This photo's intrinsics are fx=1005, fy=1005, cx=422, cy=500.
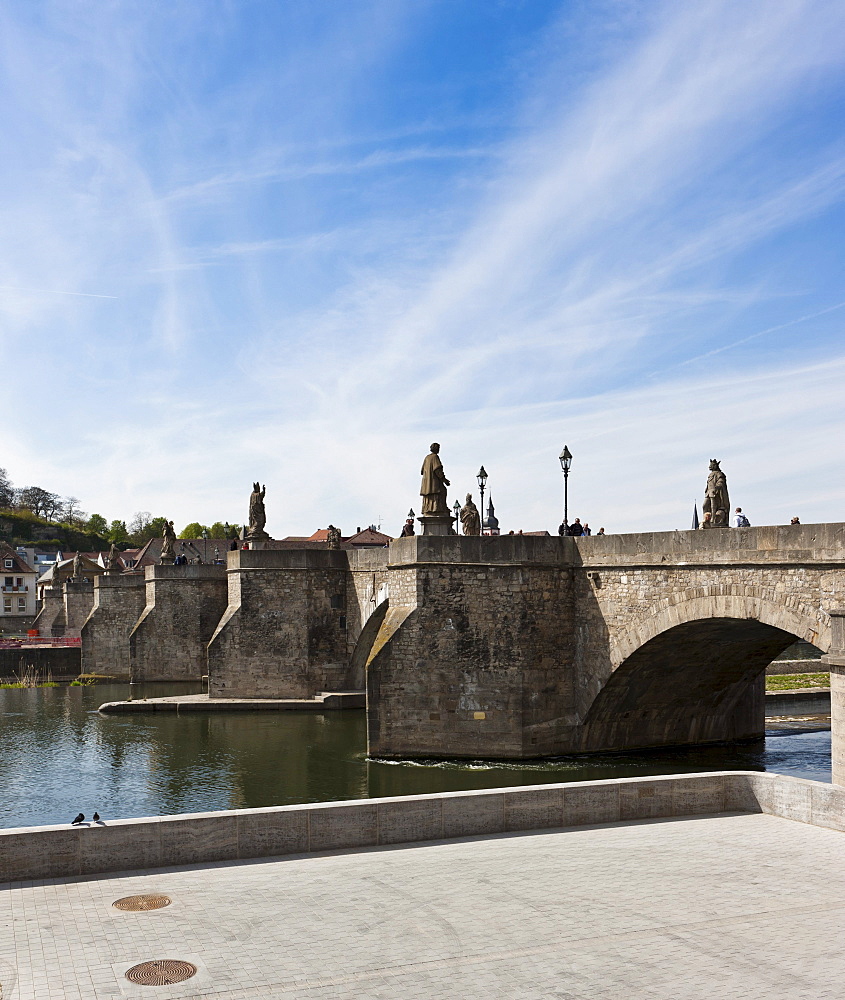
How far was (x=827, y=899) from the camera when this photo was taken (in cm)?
829

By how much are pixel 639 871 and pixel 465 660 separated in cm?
1155

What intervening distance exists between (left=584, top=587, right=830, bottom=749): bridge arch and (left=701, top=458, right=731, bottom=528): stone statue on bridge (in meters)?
1.67

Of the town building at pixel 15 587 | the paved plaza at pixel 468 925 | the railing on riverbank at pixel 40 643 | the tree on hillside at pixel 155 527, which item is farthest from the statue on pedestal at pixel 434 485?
the tree on hillside at pixel 155 527

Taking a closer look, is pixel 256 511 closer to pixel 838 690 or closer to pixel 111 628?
pixel 111 628

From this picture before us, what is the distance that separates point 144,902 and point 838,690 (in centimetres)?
884

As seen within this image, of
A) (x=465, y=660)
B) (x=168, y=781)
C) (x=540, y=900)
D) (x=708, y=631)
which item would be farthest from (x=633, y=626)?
(x=540, y=900)

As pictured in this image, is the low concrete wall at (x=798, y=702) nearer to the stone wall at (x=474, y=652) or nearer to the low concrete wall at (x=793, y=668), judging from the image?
the low concrete wall at (x=793, y=668)

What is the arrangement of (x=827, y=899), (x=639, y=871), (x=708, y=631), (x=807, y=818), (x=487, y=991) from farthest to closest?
(x=708, y=631)
(x=807, y=818)
(x=639, y=871)
(x=827, y=899)
(x=487, y=991)

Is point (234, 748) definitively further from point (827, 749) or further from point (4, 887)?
point (4, 887)

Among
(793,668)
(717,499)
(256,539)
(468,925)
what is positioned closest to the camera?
(468,925)

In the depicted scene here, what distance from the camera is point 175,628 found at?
37.7 metres

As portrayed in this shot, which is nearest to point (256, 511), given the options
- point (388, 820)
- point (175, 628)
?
point (175, 628)

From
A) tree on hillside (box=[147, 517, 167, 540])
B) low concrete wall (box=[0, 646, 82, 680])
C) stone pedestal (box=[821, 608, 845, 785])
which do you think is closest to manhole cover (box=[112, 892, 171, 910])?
stone pedestal (box=[821, 608, 845, 785])

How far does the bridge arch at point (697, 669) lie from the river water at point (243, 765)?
483 mm
